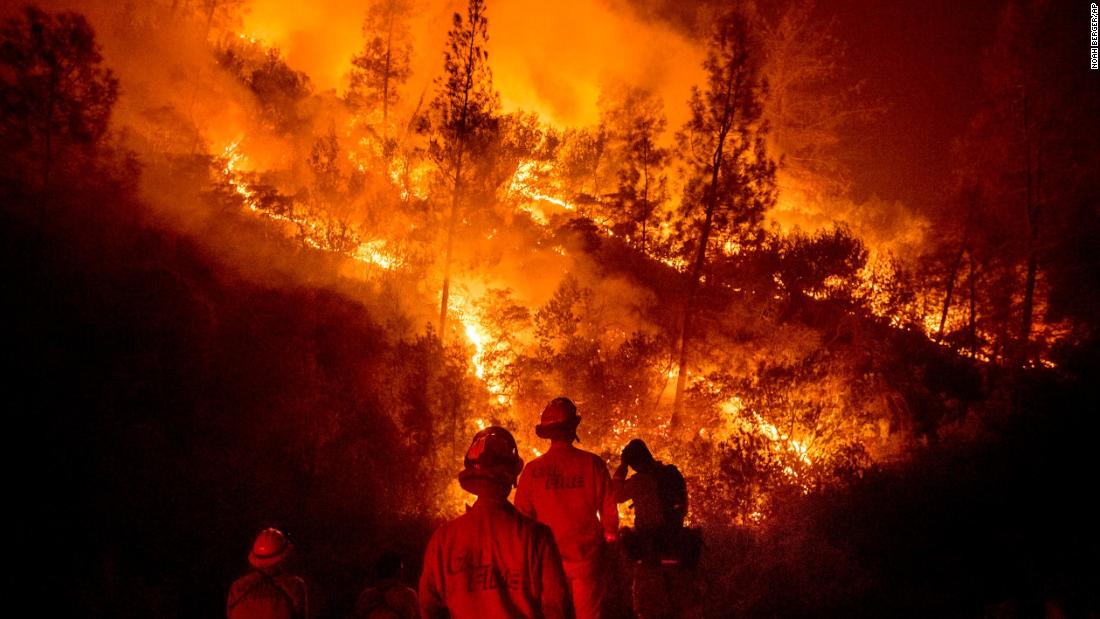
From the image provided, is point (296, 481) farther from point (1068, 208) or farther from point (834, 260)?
point (1068, 208)

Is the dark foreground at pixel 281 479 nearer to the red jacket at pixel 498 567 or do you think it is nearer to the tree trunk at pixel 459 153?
the tree trunk at pixel 459 153

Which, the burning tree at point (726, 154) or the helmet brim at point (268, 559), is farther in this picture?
the burning tree at point (726, 154)

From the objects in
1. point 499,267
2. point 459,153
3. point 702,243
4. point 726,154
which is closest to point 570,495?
point 702,243

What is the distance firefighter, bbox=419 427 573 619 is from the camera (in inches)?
124

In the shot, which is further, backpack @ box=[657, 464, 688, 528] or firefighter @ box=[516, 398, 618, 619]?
backpack @ box=[657, 464, 688, 528]

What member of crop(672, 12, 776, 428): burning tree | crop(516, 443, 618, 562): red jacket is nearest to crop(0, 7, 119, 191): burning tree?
crop(672, 12, 776, 428): burning tree

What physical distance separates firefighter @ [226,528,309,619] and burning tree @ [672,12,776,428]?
13.9 m

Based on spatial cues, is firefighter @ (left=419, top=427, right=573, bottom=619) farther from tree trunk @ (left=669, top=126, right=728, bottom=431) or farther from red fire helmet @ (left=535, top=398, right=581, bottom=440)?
tree trunk @ (left=669, top=126, right=728, bottom=431)

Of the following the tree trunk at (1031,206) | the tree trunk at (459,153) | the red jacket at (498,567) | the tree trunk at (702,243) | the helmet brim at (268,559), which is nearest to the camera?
the red jacket at (498,567)

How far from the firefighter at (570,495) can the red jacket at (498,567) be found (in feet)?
5.47

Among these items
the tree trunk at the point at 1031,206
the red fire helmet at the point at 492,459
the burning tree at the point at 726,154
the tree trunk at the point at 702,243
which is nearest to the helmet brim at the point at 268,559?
the red fire helmet at the point at 492,459

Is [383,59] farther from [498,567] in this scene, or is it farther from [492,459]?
[498,567]

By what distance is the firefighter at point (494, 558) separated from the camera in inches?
124

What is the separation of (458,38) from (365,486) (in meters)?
12.6
